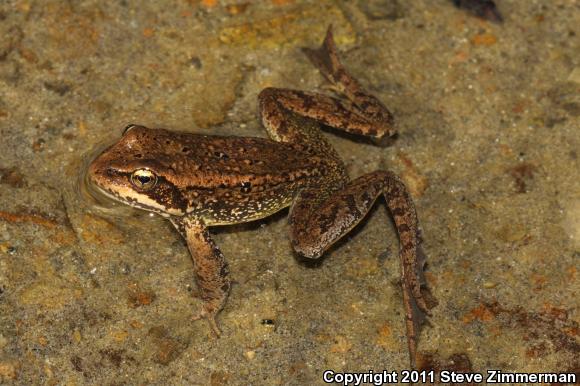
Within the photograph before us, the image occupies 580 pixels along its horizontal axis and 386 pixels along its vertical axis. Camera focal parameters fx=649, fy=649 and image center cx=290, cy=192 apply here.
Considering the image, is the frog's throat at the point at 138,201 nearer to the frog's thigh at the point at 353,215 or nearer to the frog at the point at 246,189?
the frog at the point at 246,189

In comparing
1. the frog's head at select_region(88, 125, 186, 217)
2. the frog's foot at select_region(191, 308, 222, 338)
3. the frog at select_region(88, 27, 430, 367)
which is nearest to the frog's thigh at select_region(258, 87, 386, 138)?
the frog at select_region(88, 27, 430, 367)

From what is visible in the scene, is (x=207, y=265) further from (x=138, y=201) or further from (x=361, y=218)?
(x=361, y=218)

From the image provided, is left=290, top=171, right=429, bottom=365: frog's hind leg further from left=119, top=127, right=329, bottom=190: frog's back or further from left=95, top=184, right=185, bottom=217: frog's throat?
left=95, top=184, right=185, bottom=217: frog's throat

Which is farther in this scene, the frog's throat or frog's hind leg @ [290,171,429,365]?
frog's hind leg @ [290,171,429,365]

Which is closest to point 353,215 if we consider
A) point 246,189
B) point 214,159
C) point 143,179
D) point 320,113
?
point 246,189

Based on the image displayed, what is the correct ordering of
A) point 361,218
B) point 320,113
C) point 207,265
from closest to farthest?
point 207,265 < point 361,218 < point 320,113

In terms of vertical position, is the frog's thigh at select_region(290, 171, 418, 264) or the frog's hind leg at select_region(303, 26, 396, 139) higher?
the frog's hind leg at select_region(303, 26, 396, 139)

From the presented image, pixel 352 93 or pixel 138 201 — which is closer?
pixel 138 201

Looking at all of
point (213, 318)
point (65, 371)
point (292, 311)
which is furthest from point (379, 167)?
point (65, 371)
